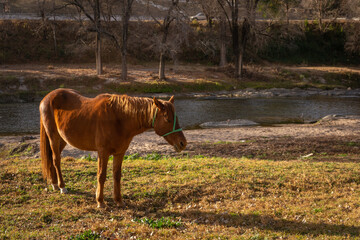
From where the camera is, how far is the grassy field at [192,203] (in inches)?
241

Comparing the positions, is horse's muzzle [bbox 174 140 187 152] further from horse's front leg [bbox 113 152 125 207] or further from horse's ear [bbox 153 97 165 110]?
horse's front leg [bbox 113 152 125 207]

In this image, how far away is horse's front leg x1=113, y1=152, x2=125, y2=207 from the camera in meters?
6.96

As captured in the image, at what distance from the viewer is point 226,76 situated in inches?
1586

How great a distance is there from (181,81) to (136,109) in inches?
1180

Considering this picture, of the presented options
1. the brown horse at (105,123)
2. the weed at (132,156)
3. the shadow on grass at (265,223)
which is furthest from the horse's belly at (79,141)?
the weed at (132,156)

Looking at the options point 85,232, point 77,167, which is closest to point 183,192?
point 85,232

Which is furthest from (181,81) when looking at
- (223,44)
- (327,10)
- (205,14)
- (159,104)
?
(327,10)

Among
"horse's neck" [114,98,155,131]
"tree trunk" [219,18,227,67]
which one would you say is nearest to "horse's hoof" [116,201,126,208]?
"horse's neck" [114,98,155,131]

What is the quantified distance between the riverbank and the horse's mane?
25684mm

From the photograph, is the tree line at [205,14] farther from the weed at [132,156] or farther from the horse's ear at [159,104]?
the horse's ear at [159,104]

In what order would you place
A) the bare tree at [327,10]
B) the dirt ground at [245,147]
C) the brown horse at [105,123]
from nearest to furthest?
the brown horse at [105,123], the dirt ground at [245,147], the bare tree at [327,10]

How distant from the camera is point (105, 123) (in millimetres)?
6684

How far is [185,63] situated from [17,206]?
3968 cm

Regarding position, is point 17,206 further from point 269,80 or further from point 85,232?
point 269,80
